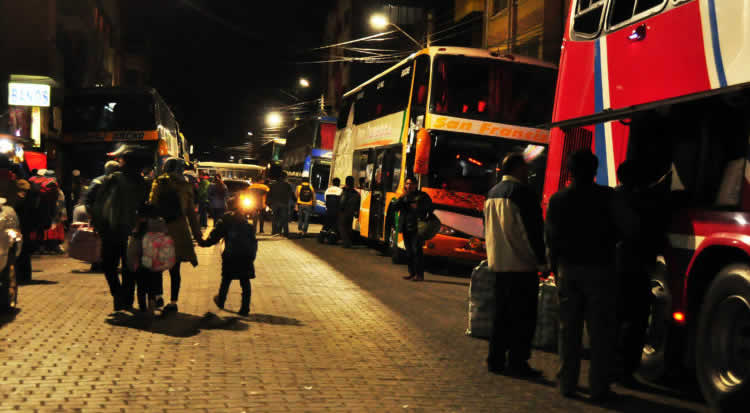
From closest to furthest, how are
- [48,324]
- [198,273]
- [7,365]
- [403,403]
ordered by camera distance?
1. [403,403]
2. [7,365]
3. [48,324]
4. [198,273]

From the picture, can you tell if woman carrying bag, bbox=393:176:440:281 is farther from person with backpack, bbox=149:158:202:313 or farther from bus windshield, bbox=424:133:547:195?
person with backpack, bbox=149:158:202:313

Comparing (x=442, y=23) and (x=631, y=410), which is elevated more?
(x=442, y=23)

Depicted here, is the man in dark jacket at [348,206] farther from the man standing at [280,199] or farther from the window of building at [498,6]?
the window of building at [498,6]

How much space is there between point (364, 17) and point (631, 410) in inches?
2572

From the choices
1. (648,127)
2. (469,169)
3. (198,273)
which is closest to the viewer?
(648,127)

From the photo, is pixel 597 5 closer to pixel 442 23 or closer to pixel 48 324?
pixel 48 324

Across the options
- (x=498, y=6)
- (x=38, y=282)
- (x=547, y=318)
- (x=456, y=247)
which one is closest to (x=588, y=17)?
(x=547, y=318)

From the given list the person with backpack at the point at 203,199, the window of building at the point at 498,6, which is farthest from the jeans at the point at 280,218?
the window of building at the point at 498,6

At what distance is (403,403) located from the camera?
5480mm

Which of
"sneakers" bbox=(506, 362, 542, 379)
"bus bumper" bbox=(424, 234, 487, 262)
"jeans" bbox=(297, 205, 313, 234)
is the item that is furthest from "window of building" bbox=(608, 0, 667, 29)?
→ "jeans" bbox=(297, 205, 313, 234)

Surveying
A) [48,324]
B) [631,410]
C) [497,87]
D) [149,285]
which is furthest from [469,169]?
[631,410]

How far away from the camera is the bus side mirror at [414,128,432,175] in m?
14.9

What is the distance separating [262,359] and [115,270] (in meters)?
2.95

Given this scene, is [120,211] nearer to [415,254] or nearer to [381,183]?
[415,254]
